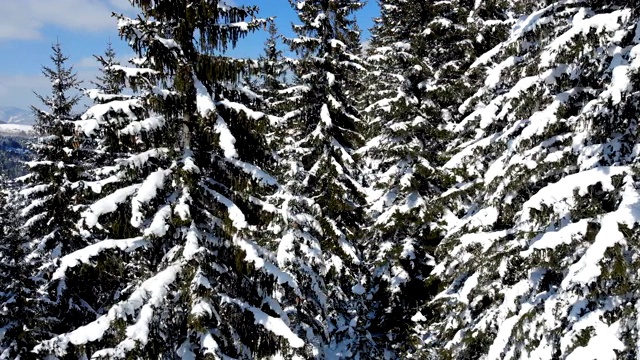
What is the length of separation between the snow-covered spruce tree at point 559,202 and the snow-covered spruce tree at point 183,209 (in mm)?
4441

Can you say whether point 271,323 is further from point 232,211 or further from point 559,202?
point 559,202

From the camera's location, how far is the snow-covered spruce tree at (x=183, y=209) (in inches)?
321

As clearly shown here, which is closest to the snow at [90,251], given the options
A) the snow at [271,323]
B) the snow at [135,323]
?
the snow at [135,323]

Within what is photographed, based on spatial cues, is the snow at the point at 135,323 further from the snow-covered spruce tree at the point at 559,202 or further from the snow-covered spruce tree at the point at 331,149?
the snow-covered spruce tree at the point at 331,149

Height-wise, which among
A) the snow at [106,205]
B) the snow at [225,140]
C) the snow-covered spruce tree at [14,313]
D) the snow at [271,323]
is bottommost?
the snow at [271,323]

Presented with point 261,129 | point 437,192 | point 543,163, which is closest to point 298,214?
point 261,129

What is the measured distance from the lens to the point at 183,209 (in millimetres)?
8414

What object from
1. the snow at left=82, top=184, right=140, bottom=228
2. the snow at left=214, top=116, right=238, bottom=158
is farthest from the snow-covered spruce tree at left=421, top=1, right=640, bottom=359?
the snow at left=82, top=184, right=140, bottom=228

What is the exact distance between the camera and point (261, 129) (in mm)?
9672

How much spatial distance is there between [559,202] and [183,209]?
6786mm

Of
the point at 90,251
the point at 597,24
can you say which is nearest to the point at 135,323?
the point at 90,251

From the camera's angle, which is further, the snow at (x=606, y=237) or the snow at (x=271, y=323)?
the snow at (x=271, y=323)

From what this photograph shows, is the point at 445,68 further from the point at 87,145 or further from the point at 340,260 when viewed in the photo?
the point at 87,145

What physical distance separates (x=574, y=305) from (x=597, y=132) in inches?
124
